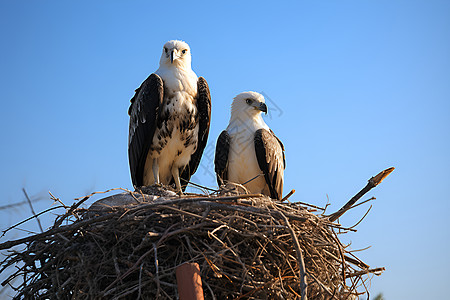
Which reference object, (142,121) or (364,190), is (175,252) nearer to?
(364,190)

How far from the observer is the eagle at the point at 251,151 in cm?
665

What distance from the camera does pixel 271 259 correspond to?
389 centimetres

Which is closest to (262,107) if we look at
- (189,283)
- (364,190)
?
(364,190)

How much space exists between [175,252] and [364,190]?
1952mm

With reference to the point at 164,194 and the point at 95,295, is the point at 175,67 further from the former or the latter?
the point at 95,295

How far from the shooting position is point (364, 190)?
15.6 ft

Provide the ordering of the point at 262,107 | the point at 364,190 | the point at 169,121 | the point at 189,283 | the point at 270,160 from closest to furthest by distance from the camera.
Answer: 1. the point at 189,283
2. the point at 364,190
3. the point at 169,121
4. the point at 270,160
5. the point at 262,107

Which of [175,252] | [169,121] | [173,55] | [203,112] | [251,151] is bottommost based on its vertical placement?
[175,252]

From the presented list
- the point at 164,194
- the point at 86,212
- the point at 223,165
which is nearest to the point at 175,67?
the point at 223,165

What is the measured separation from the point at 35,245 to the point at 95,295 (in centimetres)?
88

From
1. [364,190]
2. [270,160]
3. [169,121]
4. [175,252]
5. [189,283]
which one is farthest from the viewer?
[270,160]

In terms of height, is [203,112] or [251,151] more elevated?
[203,112]

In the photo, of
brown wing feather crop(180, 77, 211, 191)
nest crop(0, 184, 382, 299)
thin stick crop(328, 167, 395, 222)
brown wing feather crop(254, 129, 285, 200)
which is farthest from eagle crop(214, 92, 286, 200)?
nest crop(0, 184, 382, 299)

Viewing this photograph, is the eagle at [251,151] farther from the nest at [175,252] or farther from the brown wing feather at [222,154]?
the nest at [175,252]
